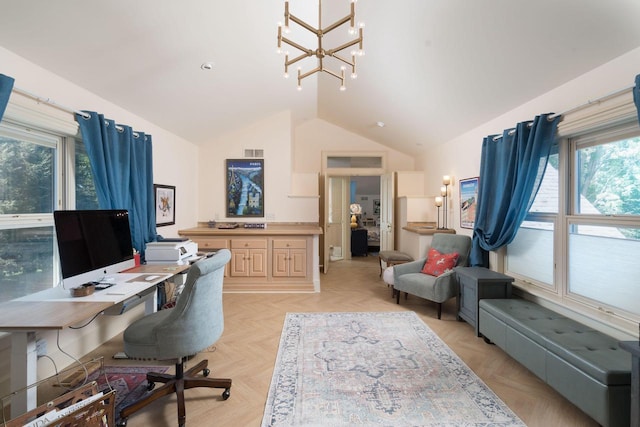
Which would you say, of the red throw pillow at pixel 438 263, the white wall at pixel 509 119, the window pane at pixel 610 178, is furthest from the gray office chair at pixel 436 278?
the window pane at pixel 610 178

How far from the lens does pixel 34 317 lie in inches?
59.4

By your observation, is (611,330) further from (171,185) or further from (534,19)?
(171,185)

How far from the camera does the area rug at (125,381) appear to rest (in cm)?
200

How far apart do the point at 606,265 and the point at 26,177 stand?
433 cm

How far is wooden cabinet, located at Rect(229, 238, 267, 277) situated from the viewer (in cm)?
446

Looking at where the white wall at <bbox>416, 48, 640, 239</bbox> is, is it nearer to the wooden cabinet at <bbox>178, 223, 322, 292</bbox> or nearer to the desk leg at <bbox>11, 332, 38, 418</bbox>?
the wooden cabinet at <bbox>178, 223, 322, 292</bbox>

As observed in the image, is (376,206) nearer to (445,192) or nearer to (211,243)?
(445,192)

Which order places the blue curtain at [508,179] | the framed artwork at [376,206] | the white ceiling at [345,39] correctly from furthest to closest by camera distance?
the framed artwork at [376,206] < the blue curtain at [508,179] < the white ceiling at [345,39]

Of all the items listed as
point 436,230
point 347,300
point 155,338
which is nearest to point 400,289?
point 347,300

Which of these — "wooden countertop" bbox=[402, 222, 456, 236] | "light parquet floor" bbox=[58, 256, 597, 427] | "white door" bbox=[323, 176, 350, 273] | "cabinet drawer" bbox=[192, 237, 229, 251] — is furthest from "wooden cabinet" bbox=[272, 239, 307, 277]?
"white door" bbox=[323, 176, 350, 273]

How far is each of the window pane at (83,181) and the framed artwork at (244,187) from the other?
93.9 inches

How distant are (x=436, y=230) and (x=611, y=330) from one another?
7.65 feet

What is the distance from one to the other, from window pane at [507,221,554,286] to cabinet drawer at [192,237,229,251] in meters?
3.66

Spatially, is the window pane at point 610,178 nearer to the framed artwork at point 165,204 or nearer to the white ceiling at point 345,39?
the white ceiling at point 345,39
